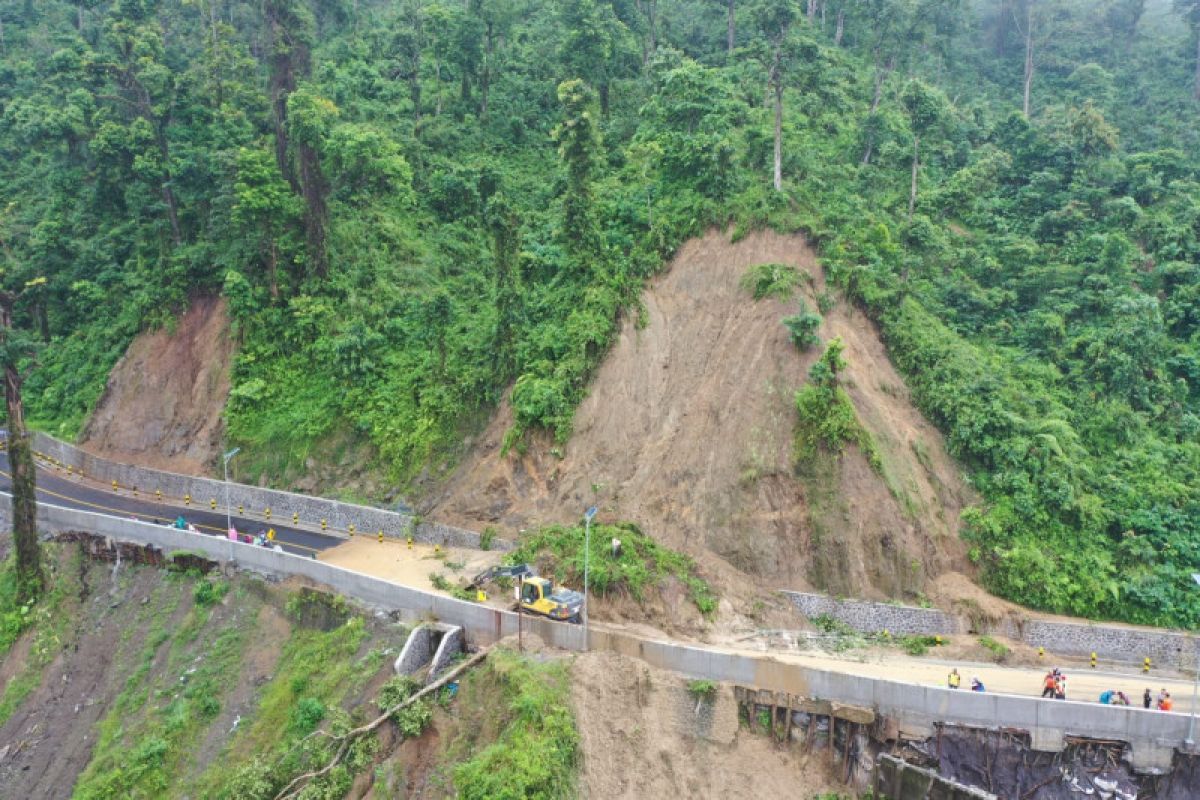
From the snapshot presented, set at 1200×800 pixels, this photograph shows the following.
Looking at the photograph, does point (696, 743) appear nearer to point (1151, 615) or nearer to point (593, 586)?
point (593, 586)

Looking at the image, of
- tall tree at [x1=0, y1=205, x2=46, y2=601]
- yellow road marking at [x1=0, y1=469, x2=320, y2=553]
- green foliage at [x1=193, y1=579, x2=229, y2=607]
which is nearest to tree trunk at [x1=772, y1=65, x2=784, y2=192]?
yellow road marking at [x1=0, y1=469, x2=320, y2=553]

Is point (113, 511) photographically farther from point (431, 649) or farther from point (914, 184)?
point (914, 184)

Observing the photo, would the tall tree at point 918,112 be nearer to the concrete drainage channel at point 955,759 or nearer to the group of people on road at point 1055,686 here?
the group of people on road at point 1055,686

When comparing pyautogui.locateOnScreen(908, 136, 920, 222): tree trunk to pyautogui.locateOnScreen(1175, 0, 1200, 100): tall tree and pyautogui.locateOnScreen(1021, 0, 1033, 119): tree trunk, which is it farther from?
pyautogui.locateOnScreen(1175, 0, 1200, 100): tall tree

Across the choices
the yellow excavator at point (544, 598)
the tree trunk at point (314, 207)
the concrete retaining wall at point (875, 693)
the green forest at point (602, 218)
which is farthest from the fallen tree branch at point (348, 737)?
the tree trunk at point (314, 207)

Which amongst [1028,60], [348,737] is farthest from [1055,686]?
[1028,60]

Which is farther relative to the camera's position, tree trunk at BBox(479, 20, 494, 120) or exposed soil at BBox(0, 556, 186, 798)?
tree trunk at BBox(479, 20, 494, 120)

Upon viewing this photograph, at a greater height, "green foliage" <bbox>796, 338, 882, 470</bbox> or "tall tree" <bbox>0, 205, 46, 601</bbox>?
"green foliage" <bbox>796, 338, 882, 470</bbox>
